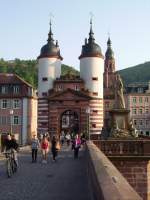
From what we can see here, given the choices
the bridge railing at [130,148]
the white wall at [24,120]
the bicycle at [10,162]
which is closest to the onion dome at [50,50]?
the white wall at [24,120]

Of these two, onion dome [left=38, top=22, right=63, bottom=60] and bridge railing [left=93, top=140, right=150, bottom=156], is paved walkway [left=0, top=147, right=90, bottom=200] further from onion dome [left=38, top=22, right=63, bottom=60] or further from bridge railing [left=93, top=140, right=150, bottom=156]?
onion dome [left=38, top=22, right=63, bottom=60]

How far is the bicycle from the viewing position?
18719 millimetres

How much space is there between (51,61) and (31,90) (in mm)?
9074

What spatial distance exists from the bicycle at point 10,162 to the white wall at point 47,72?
54019 millimetres

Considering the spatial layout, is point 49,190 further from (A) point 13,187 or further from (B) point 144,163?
(B) point 144,163

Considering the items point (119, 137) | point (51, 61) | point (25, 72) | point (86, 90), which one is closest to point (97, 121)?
point (86, 90)

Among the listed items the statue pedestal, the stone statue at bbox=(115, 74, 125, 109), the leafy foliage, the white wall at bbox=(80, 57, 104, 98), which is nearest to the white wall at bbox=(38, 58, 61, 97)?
the white wall at bbox=(80, 57, 104, 98)

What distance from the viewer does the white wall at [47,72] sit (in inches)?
2928

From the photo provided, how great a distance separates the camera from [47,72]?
2965 inches

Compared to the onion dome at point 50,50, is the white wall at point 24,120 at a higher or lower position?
lower

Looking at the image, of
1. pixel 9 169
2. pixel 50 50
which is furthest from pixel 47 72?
pixel 9 169

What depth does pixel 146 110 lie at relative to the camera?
115250 millimetres

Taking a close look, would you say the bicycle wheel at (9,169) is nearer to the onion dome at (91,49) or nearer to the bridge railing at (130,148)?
the bridge railing at (130,148)

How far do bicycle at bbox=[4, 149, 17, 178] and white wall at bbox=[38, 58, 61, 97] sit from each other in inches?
2127
